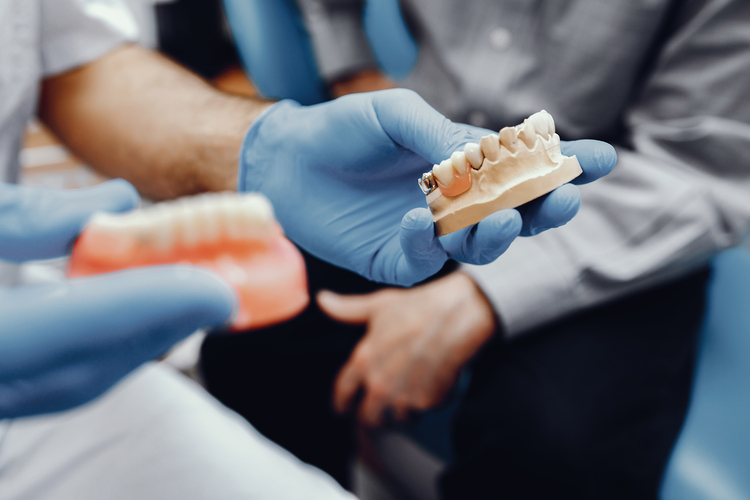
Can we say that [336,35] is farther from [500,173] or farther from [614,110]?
[500,173]

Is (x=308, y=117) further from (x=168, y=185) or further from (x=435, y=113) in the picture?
(x=168, y=185)

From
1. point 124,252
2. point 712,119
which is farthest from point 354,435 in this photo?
point 712,119

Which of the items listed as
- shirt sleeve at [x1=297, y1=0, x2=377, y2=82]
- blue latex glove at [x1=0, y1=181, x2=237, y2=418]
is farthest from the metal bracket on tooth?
shirt sleeve at [x1=297, y1=0, x2=377, y2=82]

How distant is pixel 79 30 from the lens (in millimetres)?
805

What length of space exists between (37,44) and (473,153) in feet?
2.43

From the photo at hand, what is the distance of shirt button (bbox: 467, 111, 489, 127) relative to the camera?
764 millimetres

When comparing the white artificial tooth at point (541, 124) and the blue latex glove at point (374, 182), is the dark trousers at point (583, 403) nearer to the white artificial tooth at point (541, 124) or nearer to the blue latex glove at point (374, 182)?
the blue latex glove at point (374, 182)

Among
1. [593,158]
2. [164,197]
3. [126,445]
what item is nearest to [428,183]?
[593,158]

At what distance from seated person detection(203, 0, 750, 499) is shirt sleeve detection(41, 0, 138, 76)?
1.50ft

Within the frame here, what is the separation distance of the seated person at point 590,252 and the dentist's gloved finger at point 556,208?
33cm

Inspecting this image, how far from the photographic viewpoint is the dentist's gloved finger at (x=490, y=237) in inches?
13.6

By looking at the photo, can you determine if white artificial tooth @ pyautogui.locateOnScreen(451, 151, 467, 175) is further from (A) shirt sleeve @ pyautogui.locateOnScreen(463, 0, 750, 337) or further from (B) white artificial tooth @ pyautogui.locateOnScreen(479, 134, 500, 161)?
(A) shirt sleeve @ pyautogui.locateOnScreen(463, 0, 750, 337)

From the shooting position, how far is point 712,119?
65 cm

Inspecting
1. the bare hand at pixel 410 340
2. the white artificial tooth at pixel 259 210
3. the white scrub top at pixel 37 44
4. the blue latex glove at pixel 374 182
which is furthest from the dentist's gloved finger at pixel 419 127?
the white scrub top at pixel 37 44
